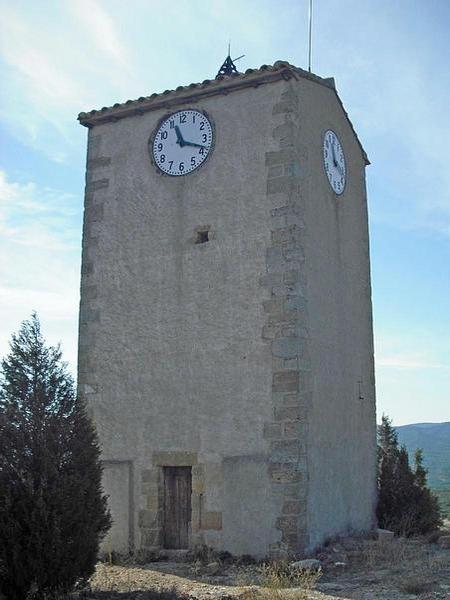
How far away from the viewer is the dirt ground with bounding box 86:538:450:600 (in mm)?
7285

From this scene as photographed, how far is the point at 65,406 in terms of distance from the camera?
24.5 ft

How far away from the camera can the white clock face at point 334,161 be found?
1149 cm

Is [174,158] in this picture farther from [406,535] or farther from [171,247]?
[406,535]

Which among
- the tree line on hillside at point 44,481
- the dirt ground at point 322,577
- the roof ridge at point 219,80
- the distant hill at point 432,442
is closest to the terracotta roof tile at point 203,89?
the roof ridge at point 219,80

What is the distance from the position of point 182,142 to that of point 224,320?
9.41 feet

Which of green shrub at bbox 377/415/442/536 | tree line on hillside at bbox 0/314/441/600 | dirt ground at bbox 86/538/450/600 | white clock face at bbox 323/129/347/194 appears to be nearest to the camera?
tree line on hillside at bbox 0/314/441/600

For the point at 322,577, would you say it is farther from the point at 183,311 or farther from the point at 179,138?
the point at 179,138

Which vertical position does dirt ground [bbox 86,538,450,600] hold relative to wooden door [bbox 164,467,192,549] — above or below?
below

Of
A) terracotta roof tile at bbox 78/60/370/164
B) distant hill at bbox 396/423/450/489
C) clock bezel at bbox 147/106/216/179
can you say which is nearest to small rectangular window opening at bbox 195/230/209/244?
clock bezel at bbox 147/106/216/179

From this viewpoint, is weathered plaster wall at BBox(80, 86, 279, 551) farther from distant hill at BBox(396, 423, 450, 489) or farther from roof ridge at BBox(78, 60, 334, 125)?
distant hill at BBox(396, 423, 450, 489)

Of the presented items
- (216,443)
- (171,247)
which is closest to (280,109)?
(171,247)

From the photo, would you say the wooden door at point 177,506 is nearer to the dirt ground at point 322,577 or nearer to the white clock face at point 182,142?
the dirt ground at point 322,577

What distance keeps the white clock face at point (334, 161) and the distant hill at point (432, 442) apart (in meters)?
38.8

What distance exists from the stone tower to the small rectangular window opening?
0.03 meters
